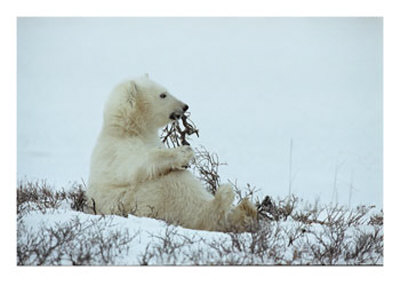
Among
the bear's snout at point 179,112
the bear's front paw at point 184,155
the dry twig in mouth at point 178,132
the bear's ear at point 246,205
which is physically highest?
the bear's snout at point 179,112

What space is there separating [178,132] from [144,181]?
0.68 meters

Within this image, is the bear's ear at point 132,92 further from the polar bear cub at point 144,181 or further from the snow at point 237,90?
the snow at point 237,90

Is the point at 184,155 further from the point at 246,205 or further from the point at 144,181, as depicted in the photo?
the point at 246,205

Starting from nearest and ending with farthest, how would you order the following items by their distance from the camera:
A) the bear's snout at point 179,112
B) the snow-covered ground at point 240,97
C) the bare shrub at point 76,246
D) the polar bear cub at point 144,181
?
1. the bare shrub at point 76,246
2. the polar bear cub at point 144,181
3. the snow-covered ground at point 240,97
4. the bear's snout at point 179,112

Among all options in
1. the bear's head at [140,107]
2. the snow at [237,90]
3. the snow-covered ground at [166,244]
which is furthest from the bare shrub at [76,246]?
the bear's head at [140,107]

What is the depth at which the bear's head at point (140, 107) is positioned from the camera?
493 centimetres

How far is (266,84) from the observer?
5.21 m

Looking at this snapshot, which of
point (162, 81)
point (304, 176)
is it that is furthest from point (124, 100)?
point (304, 176)

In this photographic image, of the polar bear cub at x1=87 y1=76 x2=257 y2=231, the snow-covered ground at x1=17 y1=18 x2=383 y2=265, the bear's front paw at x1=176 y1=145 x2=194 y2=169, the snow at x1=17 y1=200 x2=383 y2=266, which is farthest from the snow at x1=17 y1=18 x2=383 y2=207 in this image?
the snow at x1=17 y1=200 x2=383 y2=266

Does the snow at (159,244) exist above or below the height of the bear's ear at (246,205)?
below

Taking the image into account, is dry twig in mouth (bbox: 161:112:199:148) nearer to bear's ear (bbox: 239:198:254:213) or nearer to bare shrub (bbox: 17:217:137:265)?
bear's ear (bbox: 239:198:254:213)

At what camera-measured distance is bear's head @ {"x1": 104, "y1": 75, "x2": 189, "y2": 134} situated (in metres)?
4.93

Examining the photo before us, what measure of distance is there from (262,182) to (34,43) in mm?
2081

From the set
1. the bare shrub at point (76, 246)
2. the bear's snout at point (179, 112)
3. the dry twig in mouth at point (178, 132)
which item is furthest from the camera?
the dry twig in mouth at point (178, 132)
